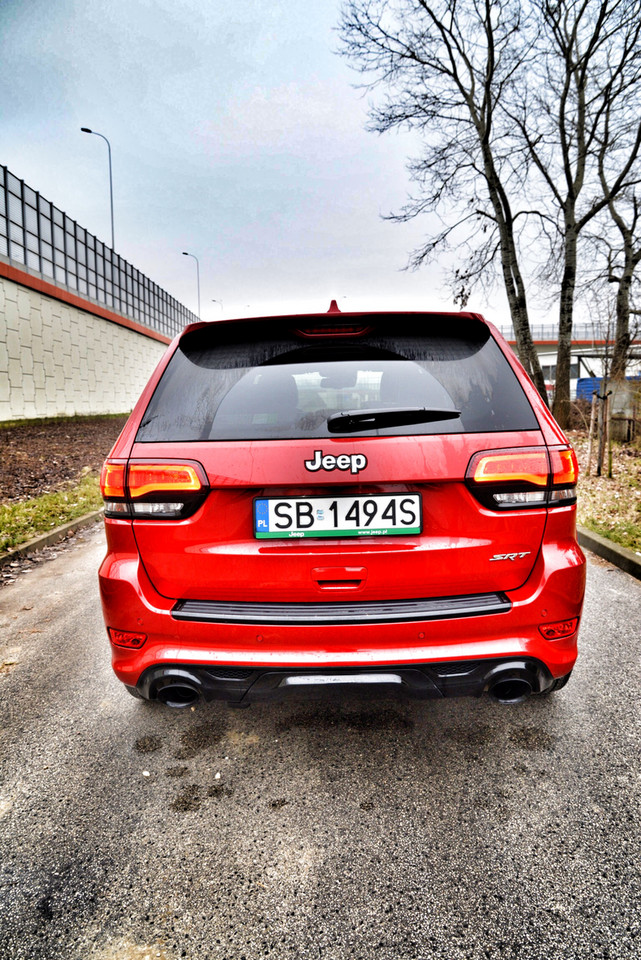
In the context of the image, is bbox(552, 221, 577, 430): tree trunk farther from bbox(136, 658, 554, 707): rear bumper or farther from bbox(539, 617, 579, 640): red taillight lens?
bbox(136, 658, 554, 707): rear bumper

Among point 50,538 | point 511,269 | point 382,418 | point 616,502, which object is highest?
point 511,269

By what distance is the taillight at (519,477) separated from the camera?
5.71 ft

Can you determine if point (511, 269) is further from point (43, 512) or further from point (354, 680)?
point (354, 680)

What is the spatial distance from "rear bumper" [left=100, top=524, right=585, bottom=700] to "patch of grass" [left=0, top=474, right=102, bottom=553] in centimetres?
414

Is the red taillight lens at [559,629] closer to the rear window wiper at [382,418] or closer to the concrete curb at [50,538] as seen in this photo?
the rear window wiper at [382,418]

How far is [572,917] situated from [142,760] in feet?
5.18

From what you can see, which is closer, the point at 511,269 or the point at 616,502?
the point at 616,502

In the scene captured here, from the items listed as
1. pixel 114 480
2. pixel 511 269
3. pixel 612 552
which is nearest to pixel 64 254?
pixel 511 269

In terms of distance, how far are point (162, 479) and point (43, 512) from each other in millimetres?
5761

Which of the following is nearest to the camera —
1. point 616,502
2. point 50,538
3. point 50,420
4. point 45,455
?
point 50,538

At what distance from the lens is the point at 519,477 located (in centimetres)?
176

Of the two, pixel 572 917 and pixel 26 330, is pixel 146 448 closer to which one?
pixel 572 917

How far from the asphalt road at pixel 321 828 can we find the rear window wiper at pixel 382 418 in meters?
1.33

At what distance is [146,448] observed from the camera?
6.00 ft
